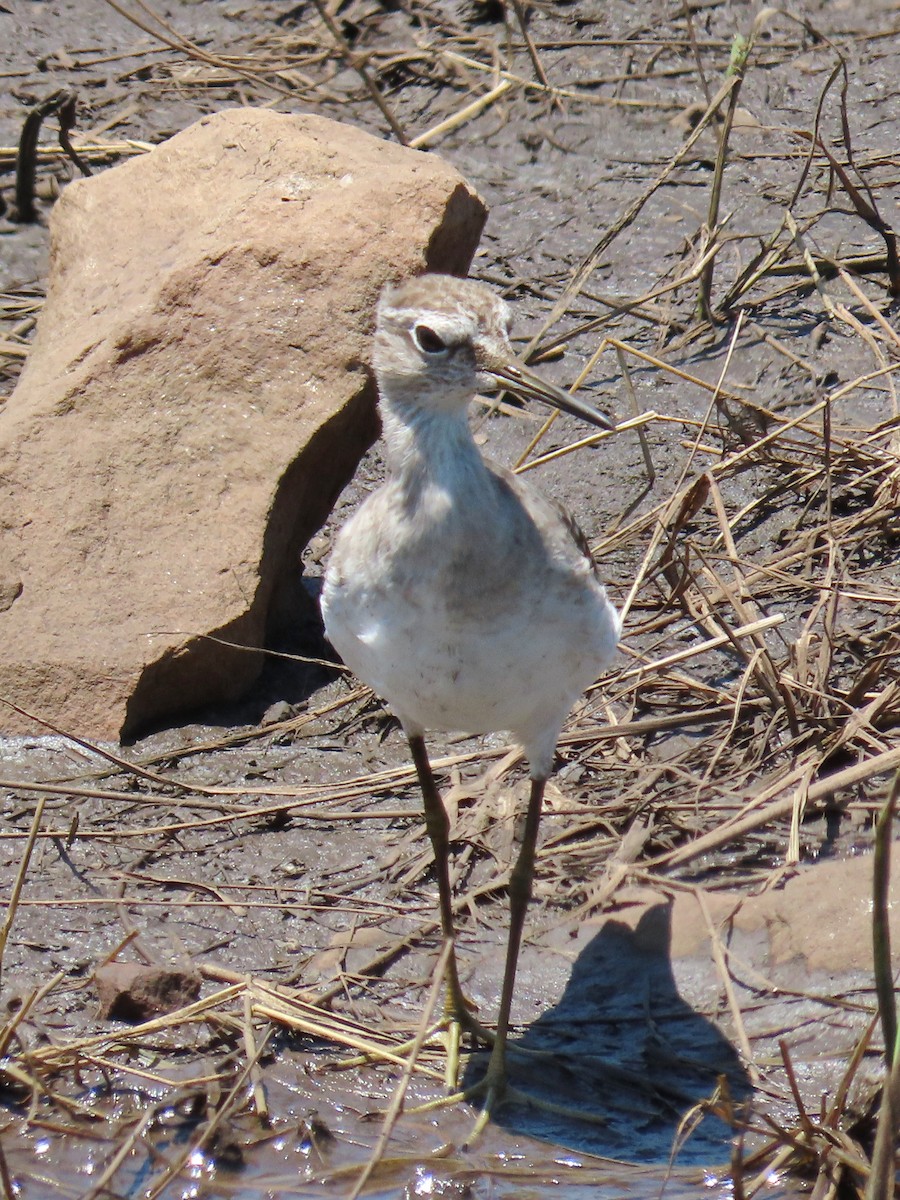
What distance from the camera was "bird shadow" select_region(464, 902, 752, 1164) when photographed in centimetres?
403

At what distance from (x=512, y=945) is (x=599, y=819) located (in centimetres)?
85

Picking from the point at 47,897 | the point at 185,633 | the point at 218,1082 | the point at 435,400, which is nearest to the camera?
the point at 435,400

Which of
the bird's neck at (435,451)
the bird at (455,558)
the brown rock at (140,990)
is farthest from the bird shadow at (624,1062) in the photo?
the bird's neck at (435,451)

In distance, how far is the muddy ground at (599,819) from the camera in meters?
4.08

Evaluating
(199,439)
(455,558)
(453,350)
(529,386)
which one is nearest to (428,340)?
(453,350)

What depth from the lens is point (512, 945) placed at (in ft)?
14.0

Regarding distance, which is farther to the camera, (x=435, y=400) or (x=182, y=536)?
(x=182, y=536)

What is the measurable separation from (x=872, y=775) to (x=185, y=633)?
2.30 metres

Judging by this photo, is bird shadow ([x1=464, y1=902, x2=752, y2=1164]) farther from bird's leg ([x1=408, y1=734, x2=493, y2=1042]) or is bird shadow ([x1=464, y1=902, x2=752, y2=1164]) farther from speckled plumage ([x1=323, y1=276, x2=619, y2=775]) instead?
speckled plumage ([x1=323, y1=276, x2=619, y2=775])

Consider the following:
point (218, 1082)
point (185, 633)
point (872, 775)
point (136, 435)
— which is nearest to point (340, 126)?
point (136, 435)

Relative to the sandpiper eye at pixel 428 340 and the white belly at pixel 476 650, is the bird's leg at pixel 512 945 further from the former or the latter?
the sandpiper eye at pixel 428 340

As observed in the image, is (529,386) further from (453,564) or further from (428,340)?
(453,564)

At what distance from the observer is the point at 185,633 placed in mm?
5371

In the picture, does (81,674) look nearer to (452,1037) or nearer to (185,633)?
(185,633)
